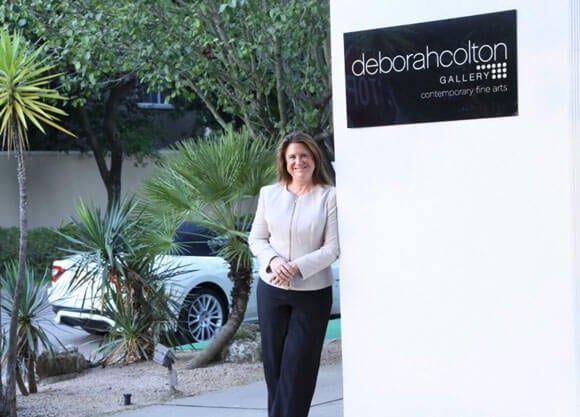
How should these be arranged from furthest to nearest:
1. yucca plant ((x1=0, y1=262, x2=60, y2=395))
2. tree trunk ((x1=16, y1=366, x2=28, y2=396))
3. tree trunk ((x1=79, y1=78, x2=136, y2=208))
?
tree trunk ((x1=79, y1=78, x2=136, y2=208)) → tree trunk ((x1=16, y1=366, x2=28, y2=396)) → yucca plant ((x1=0, y1=262, x2=60, y2=395))

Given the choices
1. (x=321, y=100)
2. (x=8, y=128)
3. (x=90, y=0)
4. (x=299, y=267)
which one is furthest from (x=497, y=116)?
(x=90, y=0)

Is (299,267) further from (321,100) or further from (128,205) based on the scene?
(321,100)

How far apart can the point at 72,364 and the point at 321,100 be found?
381 cm

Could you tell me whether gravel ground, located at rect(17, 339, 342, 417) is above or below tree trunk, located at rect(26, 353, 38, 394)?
below

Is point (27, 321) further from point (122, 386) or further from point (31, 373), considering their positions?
point (122, 386)

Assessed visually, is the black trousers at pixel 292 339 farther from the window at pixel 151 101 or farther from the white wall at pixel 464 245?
the window at pixel 151 101

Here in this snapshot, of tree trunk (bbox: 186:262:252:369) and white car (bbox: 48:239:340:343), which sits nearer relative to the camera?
tree trunk (bbox: 186:262:252:369)

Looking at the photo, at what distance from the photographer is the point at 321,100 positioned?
10.4m

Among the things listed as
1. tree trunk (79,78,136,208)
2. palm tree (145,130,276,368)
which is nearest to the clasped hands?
palm tree (145,130,276,368)

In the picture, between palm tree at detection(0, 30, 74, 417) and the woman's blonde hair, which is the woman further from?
palm tree at detection(0, 30, 74, 417)

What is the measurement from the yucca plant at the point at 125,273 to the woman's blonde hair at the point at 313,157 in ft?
10.1

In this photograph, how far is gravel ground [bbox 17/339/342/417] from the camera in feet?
25.6

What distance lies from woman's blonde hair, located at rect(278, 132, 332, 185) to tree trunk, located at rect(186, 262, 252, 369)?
336 cm

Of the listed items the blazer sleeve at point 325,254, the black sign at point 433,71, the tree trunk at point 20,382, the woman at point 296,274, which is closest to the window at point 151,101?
the tree trunk at point 20,382
